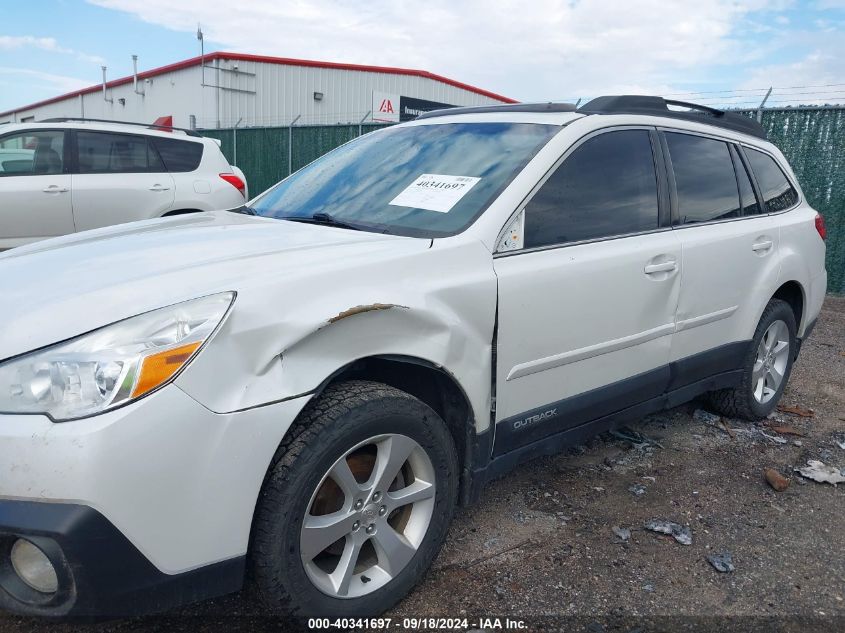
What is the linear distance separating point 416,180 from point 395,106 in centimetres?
2195

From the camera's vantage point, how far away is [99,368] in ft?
5.45

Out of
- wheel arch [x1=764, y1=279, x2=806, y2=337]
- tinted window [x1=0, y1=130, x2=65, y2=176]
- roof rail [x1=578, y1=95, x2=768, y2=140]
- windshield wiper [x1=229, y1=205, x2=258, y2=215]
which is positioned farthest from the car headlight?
tinted window [x1=0, y1=130, x2=65, y2=176]

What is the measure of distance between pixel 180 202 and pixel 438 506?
5960 millimetres

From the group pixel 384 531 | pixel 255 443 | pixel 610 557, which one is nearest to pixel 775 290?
pixel 610 557

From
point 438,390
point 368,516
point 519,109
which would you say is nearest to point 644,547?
point 438,390

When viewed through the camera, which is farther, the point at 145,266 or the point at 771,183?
the point at 771,183

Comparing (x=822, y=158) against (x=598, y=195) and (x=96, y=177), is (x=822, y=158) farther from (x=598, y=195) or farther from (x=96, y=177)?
(x=96, y=177)

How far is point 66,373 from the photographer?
1.66 meters

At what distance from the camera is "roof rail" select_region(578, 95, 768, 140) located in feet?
10.1

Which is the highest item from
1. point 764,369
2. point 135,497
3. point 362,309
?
point 362,309

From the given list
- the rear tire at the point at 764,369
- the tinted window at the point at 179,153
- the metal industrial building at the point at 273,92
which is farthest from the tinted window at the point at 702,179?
the metal industrial building at the point at 273,92

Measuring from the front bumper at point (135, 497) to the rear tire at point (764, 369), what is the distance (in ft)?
10.2

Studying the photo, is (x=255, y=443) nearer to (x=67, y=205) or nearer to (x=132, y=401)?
(x=132, y=401)

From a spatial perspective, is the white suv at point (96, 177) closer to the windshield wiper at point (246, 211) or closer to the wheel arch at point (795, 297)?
the windshield wiper at point (246, 211)
